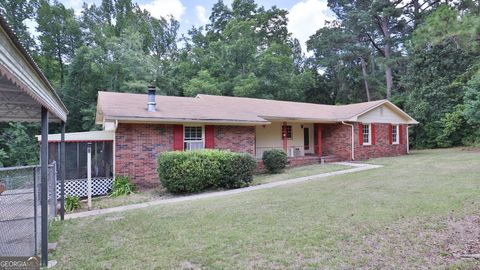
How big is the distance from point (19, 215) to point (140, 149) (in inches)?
266

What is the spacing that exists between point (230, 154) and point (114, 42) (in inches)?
810

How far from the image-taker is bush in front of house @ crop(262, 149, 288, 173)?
14.3m

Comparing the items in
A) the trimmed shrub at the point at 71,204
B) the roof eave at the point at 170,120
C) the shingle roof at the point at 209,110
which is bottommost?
the trimmed shrub at the point at 71,204

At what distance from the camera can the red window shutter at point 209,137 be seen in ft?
44.3

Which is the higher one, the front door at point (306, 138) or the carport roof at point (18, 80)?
the carport roof at point (18, 80)

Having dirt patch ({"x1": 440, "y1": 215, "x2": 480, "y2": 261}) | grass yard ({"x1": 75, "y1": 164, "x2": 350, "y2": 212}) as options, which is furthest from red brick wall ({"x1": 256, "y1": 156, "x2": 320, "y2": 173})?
dirt patch ({"x1": 440, "y1": 215, "x2": 480, "y2": 261})

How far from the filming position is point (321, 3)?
3606 cm

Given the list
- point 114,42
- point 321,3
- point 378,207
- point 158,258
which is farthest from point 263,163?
point 321,3

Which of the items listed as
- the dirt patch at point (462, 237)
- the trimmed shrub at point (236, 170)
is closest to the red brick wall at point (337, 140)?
the trimmed shrub at point (236, 170)

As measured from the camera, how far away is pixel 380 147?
19.5 metres

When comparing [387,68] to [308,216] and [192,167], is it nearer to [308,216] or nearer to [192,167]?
[192,167]

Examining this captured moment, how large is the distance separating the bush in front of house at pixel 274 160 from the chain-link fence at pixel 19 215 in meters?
10.1

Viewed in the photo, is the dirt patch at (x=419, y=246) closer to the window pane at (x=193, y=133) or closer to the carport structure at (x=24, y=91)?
the carport structure at (x=24, y=91)

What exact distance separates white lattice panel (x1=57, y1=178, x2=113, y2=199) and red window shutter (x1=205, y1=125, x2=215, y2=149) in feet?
13.4
